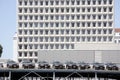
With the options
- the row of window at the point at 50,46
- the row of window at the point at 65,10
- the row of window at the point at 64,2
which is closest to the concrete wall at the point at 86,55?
the row of window at the point at 50,46

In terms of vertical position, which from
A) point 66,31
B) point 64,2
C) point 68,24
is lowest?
point 66,31

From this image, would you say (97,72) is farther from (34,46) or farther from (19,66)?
(34,46)

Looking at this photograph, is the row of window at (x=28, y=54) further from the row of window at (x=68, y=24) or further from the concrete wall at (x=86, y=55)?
the concrete wall at (x=86, y=55)

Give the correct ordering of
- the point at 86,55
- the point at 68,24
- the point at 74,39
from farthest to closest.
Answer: the point at 68,24 < the point at 74,39 < the point at 86,55

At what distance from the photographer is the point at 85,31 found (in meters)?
162

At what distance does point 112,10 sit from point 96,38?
12901 mm

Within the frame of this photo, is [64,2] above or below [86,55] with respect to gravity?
above

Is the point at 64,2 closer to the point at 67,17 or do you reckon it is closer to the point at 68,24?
the point at 67,17

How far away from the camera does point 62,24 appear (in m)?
163

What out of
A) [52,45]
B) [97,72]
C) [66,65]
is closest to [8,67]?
[66,65]

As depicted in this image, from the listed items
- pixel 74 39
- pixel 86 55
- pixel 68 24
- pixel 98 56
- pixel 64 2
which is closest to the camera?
pixel 98 56

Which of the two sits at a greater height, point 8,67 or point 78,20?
point 78,20

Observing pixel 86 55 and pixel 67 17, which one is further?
pixel 67 17

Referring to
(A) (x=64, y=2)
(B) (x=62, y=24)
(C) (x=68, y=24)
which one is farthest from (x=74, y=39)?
(A) (x=64, y=2)
